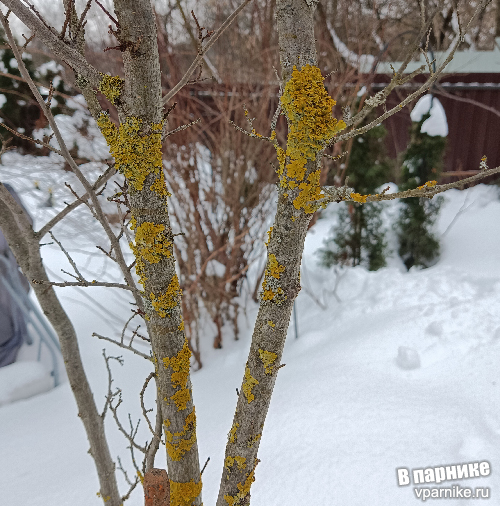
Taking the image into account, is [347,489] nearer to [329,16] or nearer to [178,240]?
[178,240]

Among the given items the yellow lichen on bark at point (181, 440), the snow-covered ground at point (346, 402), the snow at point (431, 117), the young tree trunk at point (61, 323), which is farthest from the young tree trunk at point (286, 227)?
the snow at point (431, 117)

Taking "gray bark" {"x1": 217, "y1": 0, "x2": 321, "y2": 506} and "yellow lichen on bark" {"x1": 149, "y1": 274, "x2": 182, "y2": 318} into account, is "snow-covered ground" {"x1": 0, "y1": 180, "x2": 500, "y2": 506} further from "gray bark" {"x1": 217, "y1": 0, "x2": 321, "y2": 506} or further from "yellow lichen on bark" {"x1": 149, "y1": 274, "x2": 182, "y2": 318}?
"yellow lichen on bark" {"x1": 149, "y1": 274, "x2": 182, "y2": 318}

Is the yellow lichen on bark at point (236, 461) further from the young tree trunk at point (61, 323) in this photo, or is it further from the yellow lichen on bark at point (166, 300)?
the young tree trunk at point (61, 323)

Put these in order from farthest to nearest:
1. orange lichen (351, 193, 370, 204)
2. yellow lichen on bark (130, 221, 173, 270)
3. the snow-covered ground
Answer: the snow-covered ground → yellow lichen on bark (130, 221, 173, 270) → orange lichen (351, 193, 370, 204)

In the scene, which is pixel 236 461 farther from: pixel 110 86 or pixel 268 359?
pixel 110 86

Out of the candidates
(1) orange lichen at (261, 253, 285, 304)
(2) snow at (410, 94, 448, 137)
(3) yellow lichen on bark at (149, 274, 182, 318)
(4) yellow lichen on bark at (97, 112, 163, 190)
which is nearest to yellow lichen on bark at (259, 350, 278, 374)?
(1) orange lichen at (261, 253, 285, 304)

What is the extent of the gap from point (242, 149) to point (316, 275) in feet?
5.39

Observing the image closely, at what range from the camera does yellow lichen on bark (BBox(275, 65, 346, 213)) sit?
70 centimetres

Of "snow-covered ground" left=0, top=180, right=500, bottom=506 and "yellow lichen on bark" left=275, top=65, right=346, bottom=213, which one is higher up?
"yellow lichen on bark" left=275, top=65, right=346, bottom=213

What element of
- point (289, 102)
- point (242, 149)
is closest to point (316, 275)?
point (242, 149)

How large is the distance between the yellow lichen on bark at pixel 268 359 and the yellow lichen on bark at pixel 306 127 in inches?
12.9

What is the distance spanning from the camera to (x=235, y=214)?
2922 mm

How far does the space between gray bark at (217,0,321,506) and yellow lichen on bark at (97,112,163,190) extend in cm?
25

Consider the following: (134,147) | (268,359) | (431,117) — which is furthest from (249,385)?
(431,117)
